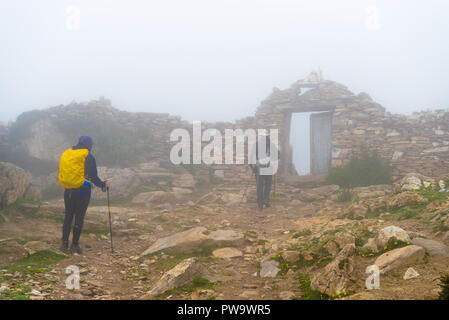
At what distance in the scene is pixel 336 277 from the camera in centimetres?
301

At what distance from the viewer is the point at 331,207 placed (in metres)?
8.38

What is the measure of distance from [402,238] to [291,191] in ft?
24.6

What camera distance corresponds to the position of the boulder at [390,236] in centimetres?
362

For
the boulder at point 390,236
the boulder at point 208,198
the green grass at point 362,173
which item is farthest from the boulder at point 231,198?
the boulder at point 390,236

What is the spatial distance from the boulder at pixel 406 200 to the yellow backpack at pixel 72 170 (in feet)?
17.9

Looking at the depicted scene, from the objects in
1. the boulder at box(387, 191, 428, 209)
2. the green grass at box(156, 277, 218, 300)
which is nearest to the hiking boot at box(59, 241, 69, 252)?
the green grass at box(156, 277, 218, 300)

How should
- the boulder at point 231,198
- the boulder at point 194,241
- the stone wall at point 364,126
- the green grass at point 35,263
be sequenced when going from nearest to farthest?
the green grass at point 35,263 → the boulder at point 194,241 → the boulder at point 231,198 → the stone wall at point 364,126

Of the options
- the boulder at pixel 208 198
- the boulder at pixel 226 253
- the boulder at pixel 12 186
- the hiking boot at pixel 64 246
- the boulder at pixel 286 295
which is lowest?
the boulder at pixel 208 198

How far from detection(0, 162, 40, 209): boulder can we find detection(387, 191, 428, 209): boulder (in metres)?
7.07

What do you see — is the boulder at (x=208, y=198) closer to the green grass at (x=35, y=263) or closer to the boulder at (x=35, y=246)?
the boulder at (x=35, y=246)

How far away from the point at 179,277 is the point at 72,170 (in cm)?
253

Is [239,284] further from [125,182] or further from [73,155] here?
[125,182]
